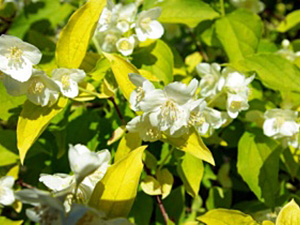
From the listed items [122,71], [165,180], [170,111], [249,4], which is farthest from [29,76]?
[249,4]

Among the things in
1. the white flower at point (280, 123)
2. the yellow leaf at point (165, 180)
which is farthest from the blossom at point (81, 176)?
the white flower at point (280, 123)

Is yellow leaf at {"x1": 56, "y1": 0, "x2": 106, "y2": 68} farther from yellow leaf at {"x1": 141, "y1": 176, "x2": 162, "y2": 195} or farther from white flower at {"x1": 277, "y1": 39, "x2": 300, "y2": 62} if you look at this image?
white flower at {"x1": 277, "y1": 39, "x2": 300, "y2": 62}

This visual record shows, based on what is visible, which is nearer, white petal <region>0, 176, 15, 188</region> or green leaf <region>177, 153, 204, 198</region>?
green leaf <region>177, 153, 204, 198</region>

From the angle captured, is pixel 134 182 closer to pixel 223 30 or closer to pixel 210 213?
pixel 210 213

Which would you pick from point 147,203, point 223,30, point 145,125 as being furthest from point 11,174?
point 223,30

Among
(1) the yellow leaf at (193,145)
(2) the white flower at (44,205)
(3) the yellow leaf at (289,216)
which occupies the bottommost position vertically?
(3) the yellow leaf at (289,216)

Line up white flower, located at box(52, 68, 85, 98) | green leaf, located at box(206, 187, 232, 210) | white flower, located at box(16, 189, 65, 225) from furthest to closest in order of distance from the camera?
green leaf, located at box(206, 187, 232, 210)
white flower, located at box(52, 68, 85, 98)
white flower, located at box(16, 189, 65, 225)

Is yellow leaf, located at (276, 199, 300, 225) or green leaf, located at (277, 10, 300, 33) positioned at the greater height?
green leaf, located at (277, 10, 300, 33)

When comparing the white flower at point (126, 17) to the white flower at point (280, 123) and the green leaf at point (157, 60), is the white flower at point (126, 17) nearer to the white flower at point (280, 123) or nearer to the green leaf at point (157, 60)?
the green leaf at point (157, 60)

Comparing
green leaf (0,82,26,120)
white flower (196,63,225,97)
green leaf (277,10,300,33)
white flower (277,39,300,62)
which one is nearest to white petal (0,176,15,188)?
green leaf (0,82,26,120)
